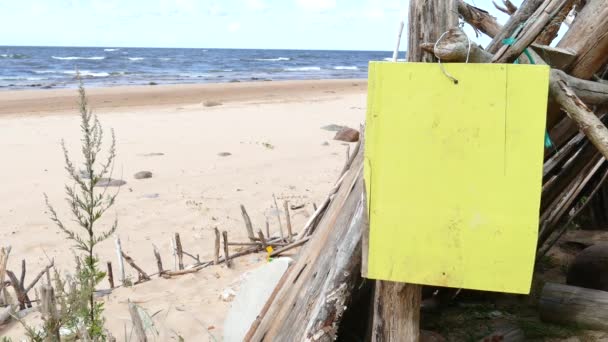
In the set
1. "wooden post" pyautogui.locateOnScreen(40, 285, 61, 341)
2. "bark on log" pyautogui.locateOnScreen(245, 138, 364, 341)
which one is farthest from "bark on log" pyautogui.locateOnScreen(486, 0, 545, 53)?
"wooden post" pyautogui.locateOnScreen(40, 285, 61, 341)

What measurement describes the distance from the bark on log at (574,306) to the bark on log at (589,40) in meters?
1.24

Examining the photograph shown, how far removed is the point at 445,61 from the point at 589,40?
2.85 feet

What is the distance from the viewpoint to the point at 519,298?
4.02 meters

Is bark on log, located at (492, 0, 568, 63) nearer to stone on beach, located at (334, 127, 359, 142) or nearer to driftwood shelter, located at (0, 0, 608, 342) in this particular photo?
driftwood shelter, located at (0, 0, 608, 342)

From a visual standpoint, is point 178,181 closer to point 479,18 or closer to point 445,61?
point 479,18

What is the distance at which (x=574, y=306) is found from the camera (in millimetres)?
3428

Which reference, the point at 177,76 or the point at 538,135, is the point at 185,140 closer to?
the point at 538,135

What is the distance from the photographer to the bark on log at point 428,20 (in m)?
2.64

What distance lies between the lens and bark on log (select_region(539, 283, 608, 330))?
3342mm

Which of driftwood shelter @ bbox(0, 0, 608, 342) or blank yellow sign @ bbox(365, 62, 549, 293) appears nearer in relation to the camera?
blank yellow sign @ bbox(365, 62, 549, 293)

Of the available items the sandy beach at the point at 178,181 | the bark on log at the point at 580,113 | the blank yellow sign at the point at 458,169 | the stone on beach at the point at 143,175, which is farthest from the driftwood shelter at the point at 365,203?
the stone on beach at the point at 143,175

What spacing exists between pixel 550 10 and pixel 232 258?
3.71 m

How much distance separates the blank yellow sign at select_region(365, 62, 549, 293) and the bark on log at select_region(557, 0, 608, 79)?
0.73 metres

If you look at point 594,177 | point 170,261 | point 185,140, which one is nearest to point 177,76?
point 185,140
